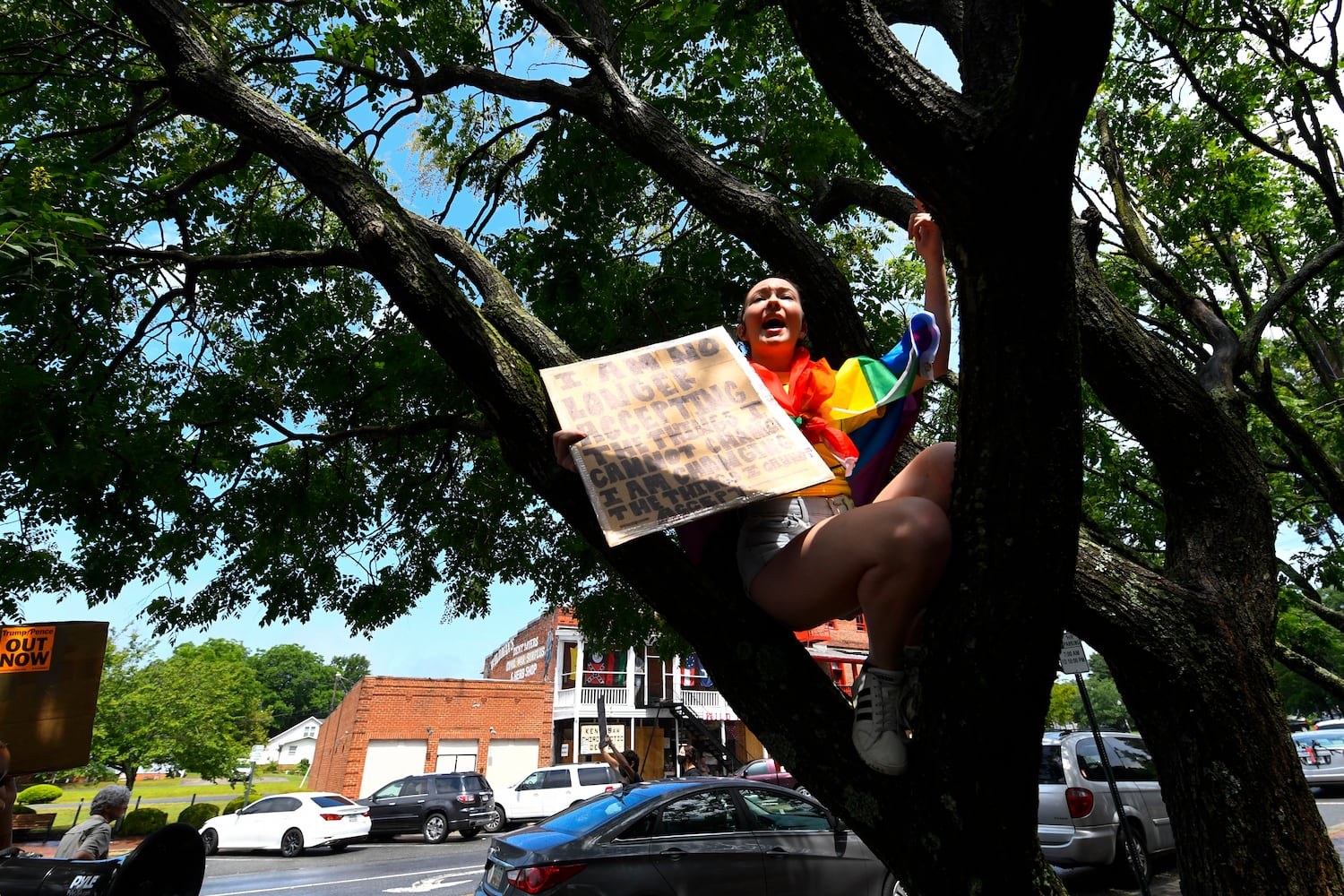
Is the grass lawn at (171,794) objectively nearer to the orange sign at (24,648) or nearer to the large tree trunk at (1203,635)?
the orange sign at (24,648)

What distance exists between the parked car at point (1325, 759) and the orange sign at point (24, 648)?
72.8 feet

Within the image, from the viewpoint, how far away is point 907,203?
399 cm

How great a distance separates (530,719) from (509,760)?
1.68 m

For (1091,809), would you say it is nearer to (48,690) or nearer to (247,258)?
(247,258)

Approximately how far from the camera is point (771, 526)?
195cm

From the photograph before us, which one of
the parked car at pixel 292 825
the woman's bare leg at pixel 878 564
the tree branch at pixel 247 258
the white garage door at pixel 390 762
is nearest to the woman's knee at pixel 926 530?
the woman's bare leg at pixel 878 564

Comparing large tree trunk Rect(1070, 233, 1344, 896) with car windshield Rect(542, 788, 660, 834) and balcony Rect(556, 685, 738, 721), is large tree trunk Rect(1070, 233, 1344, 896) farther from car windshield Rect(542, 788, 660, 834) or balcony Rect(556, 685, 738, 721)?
balcony Rect(556, 685, 738, 721)

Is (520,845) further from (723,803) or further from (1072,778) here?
(1072,778)

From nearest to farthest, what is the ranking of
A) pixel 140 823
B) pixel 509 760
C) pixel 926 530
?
pixel 926 530 → pixel 140 823 → pixel 509 760

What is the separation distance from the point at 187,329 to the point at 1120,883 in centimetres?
1155

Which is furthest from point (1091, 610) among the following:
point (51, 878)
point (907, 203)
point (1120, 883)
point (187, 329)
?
point (1120, 883)

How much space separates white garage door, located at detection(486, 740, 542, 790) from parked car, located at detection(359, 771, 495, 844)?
1122 centimetres

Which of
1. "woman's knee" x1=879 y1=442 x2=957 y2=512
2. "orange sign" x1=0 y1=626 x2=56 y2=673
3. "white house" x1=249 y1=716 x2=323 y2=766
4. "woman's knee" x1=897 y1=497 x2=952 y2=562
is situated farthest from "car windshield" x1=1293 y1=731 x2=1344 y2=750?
"white house" x1=249 y1=716 x2=323 y2=766

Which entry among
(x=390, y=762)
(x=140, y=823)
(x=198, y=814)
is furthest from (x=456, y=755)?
(x=140, y=823)
